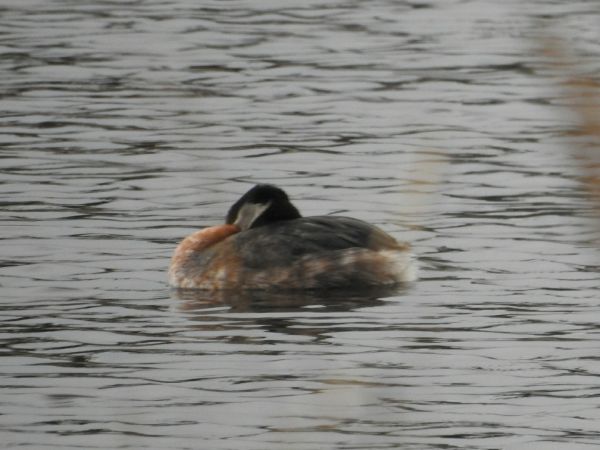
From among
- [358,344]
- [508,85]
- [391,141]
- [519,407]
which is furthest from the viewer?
[508,85]

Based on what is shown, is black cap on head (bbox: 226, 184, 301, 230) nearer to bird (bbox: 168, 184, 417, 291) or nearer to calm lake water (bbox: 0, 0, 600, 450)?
bird (bbox: 168, 184, 417, 291)

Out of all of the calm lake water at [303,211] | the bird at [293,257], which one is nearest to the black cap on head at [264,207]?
the bird at [293,257]

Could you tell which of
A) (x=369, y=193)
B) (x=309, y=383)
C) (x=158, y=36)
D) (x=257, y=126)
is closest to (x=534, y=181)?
(x=369, y=193)

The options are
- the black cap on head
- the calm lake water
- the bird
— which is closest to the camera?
the calm lake water

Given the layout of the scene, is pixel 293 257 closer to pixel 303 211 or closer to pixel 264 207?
pixel 264 207

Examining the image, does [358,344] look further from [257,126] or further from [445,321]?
[257,126]

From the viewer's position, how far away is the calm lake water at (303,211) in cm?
641

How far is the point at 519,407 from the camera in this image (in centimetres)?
692

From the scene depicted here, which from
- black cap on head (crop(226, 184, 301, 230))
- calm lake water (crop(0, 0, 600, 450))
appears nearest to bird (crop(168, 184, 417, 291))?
black cap on head (crop(226, 184, 301, 230))

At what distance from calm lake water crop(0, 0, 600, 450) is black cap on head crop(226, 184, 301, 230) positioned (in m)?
0.32

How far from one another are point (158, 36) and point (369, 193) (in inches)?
307

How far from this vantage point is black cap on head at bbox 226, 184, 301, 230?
10367 millimetres

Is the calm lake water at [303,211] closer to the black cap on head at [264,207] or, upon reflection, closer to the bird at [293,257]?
the bird at [293,257]

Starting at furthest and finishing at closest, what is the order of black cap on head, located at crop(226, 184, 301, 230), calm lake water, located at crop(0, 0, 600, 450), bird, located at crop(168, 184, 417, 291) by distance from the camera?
black cap on head, located at crop(226, 184, 301, 230) < bird, located at crop(168, 184, 417, 291) < calm lake water, located at crop(0, 0, 600, 450)
